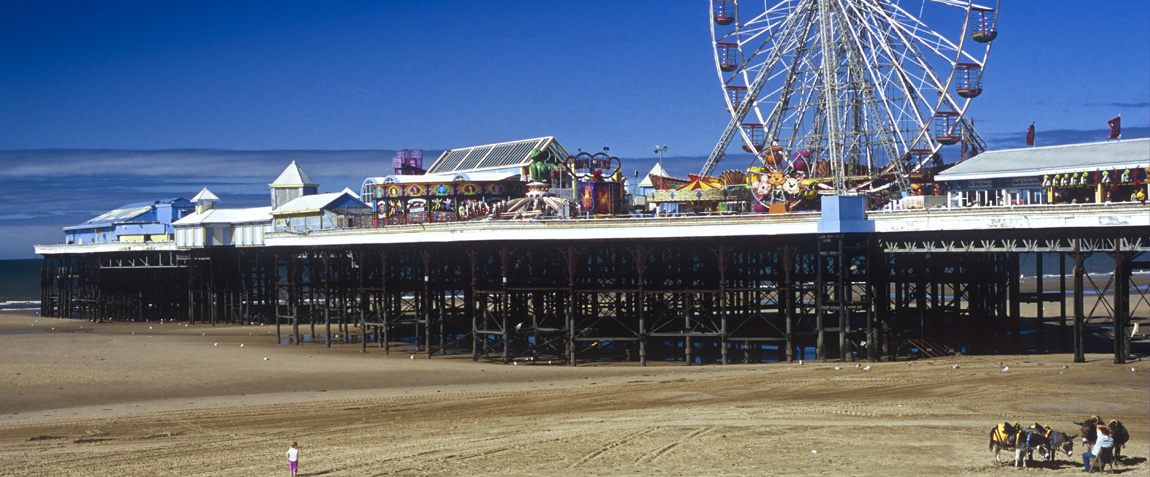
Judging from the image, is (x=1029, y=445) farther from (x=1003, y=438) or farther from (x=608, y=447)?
(x=608, y=447)

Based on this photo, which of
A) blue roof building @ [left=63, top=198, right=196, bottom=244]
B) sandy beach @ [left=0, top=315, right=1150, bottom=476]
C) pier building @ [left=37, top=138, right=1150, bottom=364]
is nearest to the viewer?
sandy beach @ [left=0, top=315, right=1150, bottom=476]

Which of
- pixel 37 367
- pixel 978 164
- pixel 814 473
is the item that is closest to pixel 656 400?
pixel 814 473

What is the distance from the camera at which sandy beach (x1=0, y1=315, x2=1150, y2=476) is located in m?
26.4

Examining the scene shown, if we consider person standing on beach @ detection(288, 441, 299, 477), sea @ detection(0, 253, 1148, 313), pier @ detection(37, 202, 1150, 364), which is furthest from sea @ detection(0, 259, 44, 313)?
person standing on beach @ detection(288, 441, 299, 477)

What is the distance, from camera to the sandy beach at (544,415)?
26.4 metres

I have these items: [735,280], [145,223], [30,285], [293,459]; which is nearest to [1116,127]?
[735,280]

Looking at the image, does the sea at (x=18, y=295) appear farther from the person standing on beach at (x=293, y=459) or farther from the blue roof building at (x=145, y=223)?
the person standing on beach at (x=293, y=459)

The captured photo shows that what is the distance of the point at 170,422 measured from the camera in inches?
1328

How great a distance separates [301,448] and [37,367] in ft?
85.1

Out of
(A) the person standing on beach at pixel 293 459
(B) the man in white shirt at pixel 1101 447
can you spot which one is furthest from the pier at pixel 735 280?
(A) the person standing on beach at pixel 293 459

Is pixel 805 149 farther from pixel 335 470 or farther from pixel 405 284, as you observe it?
pixel 335 470

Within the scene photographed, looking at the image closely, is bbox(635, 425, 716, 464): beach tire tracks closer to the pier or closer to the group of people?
the group of people

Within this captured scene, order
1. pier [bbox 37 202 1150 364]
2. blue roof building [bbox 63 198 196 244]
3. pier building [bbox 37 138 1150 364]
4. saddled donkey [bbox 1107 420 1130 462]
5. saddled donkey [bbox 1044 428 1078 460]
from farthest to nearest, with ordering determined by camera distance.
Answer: blue roof building [bbox 63 198 196 244] → pier building [bbox 37 138 1150 364] → pier [bbox 37 202 1150 364] → saddled donkey [bbox 1044 428 1078 460] → saddled donkey [bbox 1107 420 1130 462]

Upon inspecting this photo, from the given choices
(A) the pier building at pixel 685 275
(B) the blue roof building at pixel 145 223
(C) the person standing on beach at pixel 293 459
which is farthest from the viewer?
(B) the blue roof building at pixel 145 223
